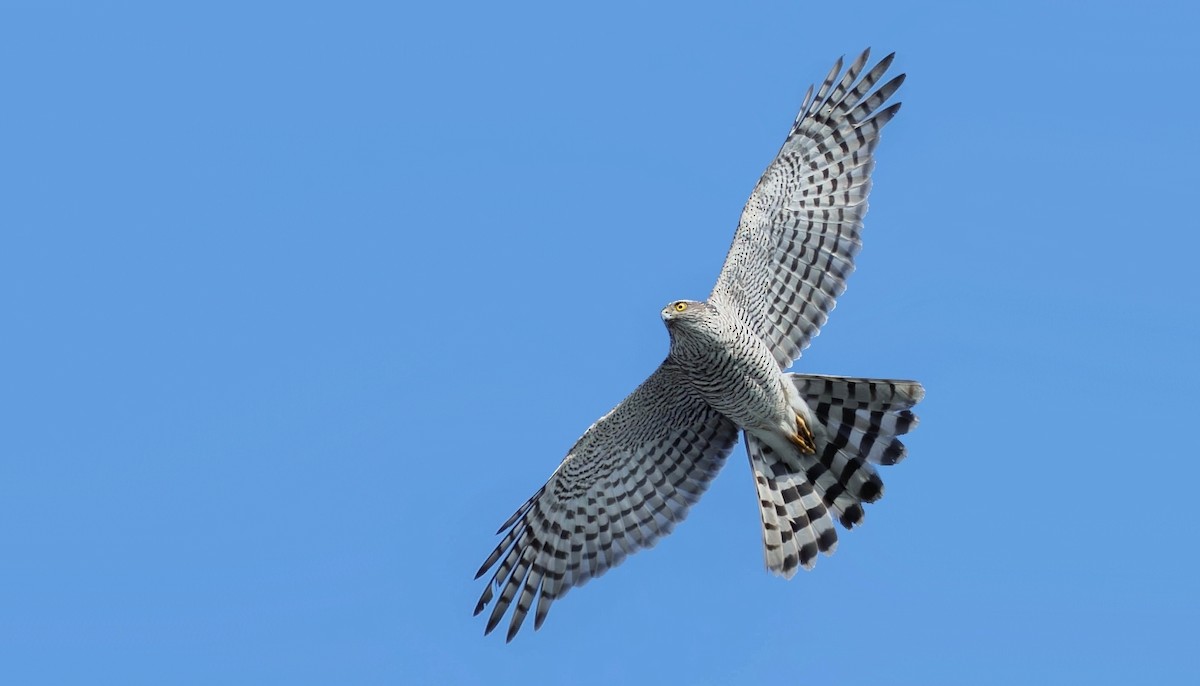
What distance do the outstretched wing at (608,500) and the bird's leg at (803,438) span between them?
2.11 ft

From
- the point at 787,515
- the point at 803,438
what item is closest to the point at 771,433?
the point at 803,438

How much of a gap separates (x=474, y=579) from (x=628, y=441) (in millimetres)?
1691

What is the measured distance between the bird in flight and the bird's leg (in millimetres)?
11

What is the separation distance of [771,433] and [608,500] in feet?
4.80

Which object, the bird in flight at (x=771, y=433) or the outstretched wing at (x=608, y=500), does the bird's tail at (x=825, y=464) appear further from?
the outstretched wing at (x=608, y=500)

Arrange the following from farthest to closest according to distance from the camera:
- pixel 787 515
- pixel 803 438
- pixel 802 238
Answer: pixel 802 238, pixel 787 515, pixel 803 438

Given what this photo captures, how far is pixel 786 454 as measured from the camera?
11.7 meters

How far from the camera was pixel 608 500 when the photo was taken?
1185 cm

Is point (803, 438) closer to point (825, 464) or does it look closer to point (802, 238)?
point (825, 464)

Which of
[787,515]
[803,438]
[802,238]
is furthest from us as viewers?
[802,238]

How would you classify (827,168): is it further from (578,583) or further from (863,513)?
(578,583)

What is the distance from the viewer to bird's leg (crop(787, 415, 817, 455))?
11438 millimetres

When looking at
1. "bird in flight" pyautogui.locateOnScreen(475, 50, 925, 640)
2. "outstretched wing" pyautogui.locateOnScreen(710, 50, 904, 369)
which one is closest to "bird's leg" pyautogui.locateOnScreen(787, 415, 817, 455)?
"bird in flight" pyautogui.locateOnScreen(475, 50, 925, 640)

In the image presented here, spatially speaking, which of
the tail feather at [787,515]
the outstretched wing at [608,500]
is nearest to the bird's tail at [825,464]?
the tail feather at [787,515]
